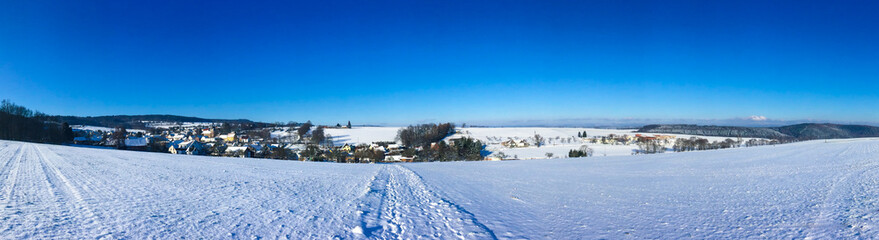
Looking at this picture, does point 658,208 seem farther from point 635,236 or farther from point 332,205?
point 332,205

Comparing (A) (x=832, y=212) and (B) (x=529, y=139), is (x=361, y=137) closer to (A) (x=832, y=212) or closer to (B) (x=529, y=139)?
(B) (x=529, y=139)

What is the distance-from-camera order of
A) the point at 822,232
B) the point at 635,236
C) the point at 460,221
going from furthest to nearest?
the point at 460,221 < the point at 635,236 < the point at 822,232

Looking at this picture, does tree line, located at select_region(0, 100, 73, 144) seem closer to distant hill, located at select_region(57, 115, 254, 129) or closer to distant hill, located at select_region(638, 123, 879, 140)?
distant hill, located at select_region(57, 115, 254, 129)

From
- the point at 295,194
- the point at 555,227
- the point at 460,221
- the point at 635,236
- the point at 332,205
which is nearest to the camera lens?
the point at 635,236

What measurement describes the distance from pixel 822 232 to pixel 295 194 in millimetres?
9874

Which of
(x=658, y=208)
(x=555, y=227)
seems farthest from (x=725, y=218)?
(x=555, y=227)

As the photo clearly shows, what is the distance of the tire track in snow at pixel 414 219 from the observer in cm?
510

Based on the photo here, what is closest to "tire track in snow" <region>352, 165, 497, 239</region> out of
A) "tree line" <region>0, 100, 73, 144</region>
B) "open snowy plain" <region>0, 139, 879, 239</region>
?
"open snowy plain" <region>0, 139, 879, 239</region>

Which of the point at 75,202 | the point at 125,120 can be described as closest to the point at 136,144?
the point at 75,202

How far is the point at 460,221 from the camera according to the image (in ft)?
19.8

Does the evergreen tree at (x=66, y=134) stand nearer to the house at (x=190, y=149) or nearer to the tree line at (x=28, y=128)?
the tree line at (x=28, y=128)

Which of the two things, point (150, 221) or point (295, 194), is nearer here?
point (150, 221)

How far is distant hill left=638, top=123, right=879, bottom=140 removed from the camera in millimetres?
57812

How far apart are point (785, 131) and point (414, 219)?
10964 centimetres
